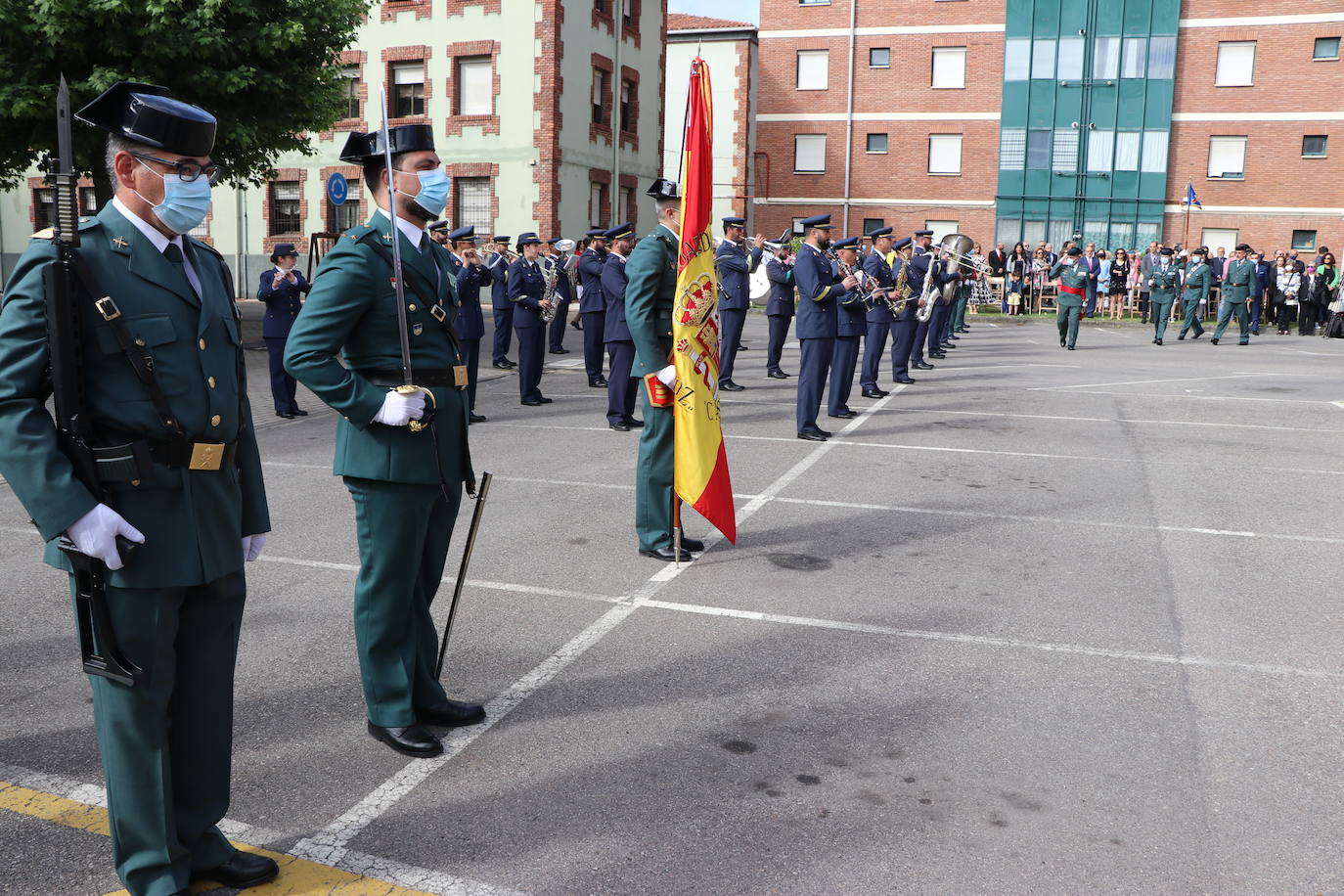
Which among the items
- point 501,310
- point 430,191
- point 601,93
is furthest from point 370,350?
point 601,93

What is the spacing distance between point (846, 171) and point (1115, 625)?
1648 inches

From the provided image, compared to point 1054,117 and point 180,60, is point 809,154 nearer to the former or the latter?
point 1054,117

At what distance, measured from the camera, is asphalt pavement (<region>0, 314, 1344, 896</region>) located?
3.47 m

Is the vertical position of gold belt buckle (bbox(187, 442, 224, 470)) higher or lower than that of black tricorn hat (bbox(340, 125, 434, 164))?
lower

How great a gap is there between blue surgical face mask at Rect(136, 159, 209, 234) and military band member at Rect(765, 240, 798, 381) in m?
13.0

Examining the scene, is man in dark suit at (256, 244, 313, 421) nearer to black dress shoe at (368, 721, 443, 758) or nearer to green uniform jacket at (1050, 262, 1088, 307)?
black dress shoe at (368, 721, 443, 758)

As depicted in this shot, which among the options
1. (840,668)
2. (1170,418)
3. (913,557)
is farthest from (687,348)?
(1170,418)

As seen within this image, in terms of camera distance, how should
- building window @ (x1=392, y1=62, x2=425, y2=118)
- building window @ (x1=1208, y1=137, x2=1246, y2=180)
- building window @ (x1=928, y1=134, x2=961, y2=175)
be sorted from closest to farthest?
building window @ (x1=392, y1=62, x2=425, y2=118) < building window @ (x1=1208, y1=137, x2=1246, y2=180) < building window @ (x1=928, y1=134, x2=961, y2=175)

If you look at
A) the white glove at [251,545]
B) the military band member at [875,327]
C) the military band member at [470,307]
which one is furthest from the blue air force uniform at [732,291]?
the white glove at [251,545]

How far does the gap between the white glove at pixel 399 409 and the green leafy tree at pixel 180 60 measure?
46.2 ft

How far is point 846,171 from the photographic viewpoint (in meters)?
45.7

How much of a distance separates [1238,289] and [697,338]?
21.6m

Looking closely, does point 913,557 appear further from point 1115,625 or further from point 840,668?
point 840,668

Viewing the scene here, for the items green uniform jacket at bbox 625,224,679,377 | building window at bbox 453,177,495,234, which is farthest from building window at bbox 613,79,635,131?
green uniform jacket at bbox 625,224,679,377
